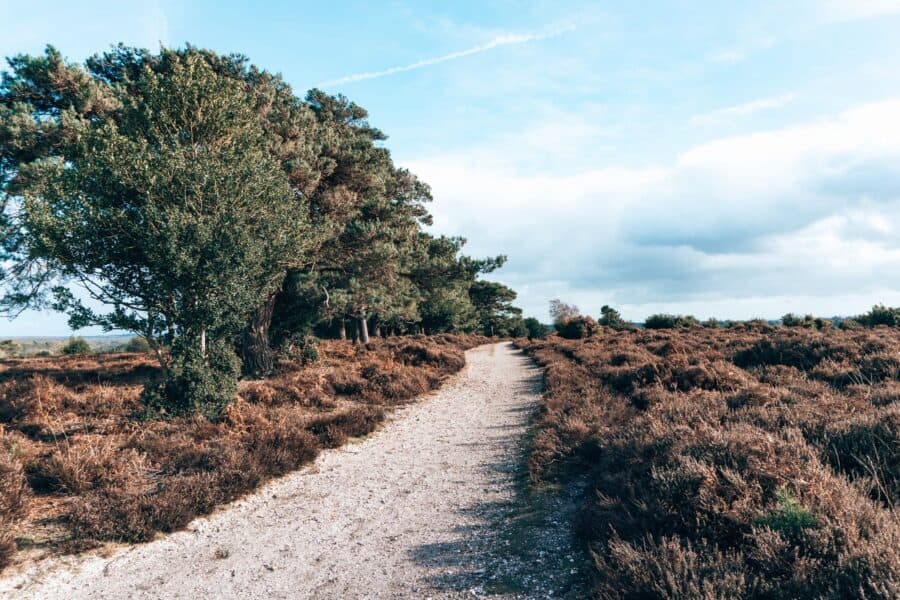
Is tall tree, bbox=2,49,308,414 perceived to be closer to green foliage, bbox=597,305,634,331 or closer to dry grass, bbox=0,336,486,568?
dry grass, bbox=0,336,486,568

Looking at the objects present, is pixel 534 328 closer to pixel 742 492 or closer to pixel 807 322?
pixel 807 322

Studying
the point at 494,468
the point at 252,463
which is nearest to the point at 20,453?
the point at 252,463

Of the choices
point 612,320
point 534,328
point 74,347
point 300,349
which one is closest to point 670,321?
point 612,320

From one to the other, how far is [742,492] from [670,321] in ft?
136

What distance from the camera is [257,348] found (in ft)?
55.9

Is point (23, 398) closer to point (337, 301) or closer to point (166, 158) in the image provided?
point (166, 158)

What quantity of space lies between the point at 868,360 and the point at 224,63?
75.7 ft

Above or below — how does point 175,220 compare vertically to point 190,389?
above

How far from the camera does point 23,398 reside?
436 inches

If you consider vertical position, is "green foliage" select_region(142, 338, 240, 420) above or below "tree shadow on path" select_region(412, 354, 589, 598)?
above

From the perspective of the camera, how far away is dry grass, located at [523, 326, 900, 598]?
3172 millimetres

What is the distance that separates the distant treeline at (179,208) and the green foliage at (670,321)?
33180 mm

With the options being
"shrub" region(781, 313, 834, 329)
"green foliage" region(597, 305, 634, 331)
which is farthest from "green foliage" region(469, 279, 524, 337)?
"shrub" region(781, 313, 834, 329)

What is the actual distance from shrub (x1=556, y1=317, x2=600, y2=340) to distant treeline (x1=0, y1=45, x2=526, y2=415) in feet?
84.8
